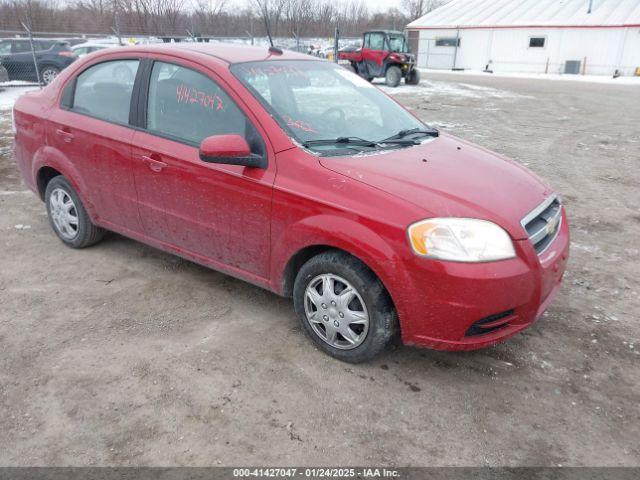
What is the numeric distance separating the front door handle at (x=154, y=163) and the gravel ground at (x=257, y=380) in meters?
0.93

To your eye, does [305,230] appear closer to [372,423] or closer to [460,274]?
[460,274]

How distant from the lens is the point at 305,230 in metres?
2.91

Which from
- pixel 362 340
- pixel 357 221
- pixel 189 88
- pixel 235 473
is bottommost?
pixel 235 473

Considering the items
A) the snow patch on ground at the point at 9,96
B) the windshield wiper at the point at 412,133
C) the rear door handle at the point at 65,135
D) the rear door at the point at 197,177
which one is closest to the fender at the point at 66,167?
the rear door handle at the point at 65,135

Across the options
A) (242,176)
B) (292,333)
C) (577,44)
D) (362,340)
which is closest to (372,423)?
(362,340)

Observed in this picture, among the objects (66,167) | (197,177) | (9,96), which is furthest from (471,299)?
(9,96)

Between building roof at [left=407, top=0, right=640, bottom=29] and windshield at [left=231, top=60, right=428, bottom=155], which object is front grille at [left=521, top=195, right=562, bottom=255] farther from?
building roof at [left=407, top=0, right=640, bottom=29]

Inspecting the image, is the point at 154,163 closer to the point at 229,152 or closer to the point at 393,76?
the point at 229,152

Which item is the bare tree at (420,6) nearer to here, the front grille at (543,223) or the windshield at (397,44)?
the windshield at (397,44)

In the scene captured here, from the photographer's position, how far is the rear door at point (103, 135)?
3773 mm

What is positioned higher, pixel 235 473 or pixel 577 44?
pixel 577 44

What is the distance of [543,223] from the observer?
9.75 ft

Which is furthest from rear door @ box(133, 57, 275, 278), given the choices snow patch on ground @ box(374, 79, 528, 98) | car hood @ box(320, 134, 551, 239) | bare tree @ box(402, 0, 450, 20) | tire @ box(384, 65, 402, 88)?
bare tree @ box(402, 0, 450, 20)

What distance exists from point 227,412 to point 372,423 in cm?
73
